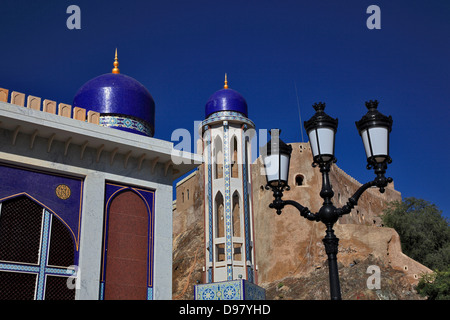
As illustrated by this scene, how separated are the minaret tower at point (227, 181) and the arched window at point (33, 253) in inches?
297

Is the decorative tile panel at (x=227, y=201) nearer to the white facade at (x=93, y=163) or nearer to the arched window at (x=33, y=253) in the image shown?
the white facade at (x=93, y=163)

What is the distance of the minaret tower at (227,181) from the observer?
16.7m

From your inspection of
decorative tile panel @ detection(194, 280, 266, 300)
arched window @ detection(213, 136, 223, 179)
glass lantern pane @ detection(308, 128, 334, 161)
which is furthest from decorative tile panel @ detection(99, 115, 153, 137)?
arched window @ detection(213, 136, 223, 179)

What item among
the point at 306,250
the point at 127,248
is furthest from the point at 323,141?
the point at 306,250

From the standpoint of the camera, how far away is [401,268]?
31156 mm

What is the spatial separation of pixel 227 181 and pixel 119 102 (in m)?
7.06

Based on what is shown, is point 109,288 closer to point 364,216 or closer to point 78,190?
point 78,190

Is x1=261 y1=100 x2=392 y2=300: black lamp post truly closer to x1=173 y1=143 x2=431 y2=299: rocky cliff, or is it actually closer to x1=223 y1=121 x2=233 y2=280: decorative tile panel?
x1=223 y1=121 x2=233 y2=280: decorative tile panel

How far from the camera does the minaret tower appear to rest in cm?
1666

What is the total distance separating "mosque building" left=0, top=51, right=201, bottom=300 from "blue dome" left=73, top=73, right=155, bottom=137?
0.08 ft

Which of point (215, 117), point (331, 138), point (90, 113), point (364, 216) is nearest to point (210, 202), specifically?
point (215, 117)

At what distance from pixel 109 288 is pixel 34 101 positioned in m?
3.90

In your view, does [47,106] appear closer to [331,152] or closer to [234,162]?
[331,152]

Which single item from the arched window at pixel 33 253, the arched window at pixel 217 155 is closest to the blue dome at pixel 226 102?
the arched window at pixel 217 155
